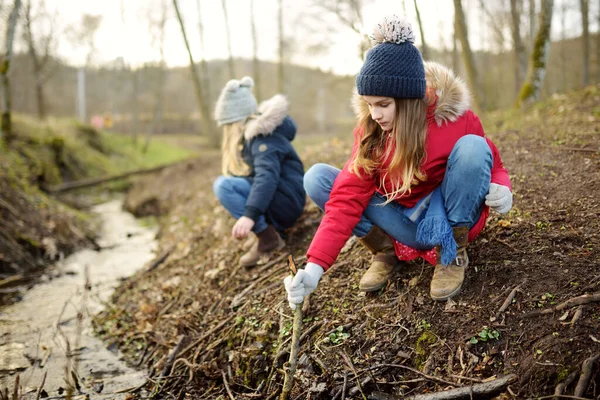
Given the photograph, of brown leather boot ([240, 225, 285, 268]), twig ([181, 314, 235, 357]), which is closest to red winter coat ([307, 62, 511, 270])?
twig ([181, 314, 235, 357])

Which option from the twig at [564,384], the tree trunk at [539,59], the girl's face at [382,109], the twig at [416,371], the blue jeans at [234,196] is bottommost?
the twig at [416,371]

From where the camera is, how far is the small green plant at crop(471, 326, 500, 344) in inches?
94.1

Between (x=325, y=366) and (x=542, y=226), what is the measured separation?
67.9 inches

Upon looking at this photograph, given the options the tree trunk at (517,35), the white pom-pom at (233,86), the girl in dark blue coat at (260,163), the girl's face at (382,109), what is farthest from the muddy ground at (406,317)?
the tree trunk at (517,35)

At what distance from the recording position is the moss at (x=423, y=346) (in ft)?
8.19

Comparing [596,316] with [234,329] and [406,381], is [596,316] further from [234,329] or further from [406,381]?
[234,329]

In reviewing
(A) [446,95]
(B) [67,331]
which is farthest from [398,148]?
(B) [67,331]

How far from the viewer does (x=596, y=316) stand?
7.35 ft

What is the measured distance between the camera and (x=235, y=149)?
420 cm

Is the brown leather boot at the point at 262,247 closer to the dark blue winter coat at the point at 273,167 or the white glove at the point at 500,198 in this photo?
→ the dark blue winter coat at the point at 273,167

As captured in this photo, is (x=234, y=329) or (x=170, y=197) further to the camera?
(x=170, y=197)

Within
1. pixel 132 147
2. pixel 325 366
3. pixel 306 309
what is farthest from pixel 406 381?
pixel 132 147

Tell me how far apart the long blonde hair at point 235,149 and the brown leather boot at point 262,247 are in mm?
584

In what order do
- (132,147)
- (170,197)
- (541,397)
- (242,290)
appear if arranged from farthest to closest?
Answer: (132,147)
(170,197)
(242,290)
(541,397)
